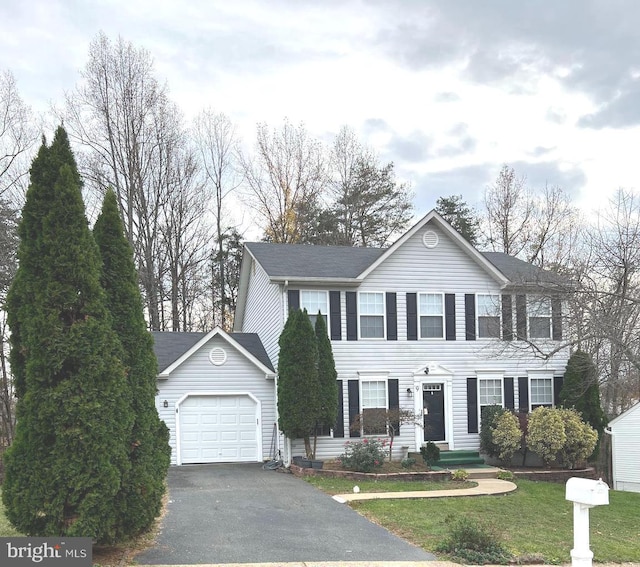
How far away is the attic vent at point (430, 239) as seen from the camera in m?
20.3

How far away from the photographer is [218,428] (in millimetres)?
19078

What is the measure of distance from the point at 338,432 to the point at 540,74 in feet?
35.6

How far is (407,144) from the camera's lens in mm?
24047

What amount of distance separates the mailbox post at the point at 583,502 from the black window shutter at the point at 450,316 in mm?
14888

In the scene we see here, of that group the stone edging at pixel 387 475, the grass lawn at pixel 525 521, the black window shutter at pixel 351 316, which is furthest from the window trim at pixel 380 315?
the grass lawn at pixel 525 521

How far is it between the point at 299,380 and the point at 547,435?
7171 mm

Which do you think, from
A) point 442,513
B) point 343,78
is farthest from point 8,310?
point 343,78

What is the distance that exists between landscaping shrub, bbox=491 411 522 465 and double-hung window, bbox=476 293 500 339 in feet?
8.72

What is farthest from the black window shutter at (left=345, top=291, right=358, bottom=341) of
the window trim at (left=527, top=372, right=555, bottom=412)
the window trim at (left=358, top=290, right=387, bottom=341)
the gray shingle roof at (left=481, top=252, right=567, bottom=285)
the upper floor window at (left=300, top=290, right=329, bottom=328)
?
the window trim at (left=527, top=372, right=555, bottom=412)

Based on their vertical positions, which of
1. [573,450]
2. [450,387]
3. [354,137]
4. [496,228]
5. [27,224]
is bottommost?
[573,450]

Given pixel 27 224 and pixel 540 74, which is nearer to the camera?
pixel 27 224

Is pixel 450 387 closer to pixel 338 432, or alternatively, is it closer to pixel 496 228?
pixel 338 432

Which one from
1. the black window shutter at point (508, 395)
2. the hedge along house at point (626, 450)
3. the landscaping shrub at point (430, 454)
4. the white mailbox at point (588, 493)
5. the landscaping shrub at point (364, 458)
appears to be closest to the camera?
the white mailbox at point (588, 493)

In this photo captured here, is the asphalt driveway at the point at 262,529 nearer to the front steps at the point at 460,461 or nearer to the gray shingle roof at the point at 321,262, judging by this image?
the front steps at the point at 460,461
